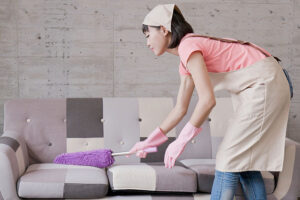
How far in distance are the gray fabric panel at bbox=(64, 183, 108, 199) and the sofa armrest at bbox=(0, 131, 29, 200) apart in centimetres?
26

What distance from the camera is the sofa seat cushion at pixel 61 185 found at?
2.14 metres

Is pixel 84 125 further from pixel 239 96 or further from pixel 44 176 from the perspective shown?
pixel 239 96

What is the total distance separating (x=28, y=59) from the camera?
321 centimetres

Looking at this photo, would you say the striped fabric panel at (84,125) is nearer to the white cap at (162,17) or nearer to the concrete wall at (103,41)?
the concrete wall at (103,41)

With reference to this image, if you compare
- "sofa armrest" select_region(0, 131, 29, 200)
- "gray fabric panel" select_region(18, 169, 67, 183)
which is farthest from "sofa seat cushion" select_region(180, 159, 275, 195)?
"sofa armrest" select_region(0, 131, 29, 200)

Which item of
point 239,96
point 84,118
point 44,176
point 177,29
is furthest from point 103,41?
point 239,96

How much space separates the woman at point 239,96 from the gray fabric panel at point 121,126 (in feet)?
2.79

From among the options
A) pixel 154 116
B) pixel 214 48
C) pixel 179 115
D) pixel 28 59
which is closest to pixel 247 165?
pixel 179 115

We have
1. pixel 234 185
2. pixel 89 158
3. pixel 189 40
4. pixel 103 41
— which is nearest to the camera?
pixel 189 40

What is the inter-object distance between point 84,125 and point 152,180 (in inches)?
28.1

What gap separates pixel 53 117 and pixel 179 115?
985mm

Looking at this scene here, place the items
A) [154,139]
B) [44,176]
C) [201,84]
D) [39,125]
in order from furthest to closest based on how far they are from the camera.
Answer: [39,125] < [44,176] < [154,139] < [201,84]

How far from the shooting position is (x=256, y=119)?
1.85 meters

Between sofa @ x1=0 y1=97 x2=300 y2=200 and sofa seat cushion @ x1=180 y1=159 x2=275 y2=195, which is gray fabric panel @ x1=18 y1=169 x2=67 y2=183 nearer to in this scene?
sofa @ x1=0 y1=97 x2=300 y2=200
